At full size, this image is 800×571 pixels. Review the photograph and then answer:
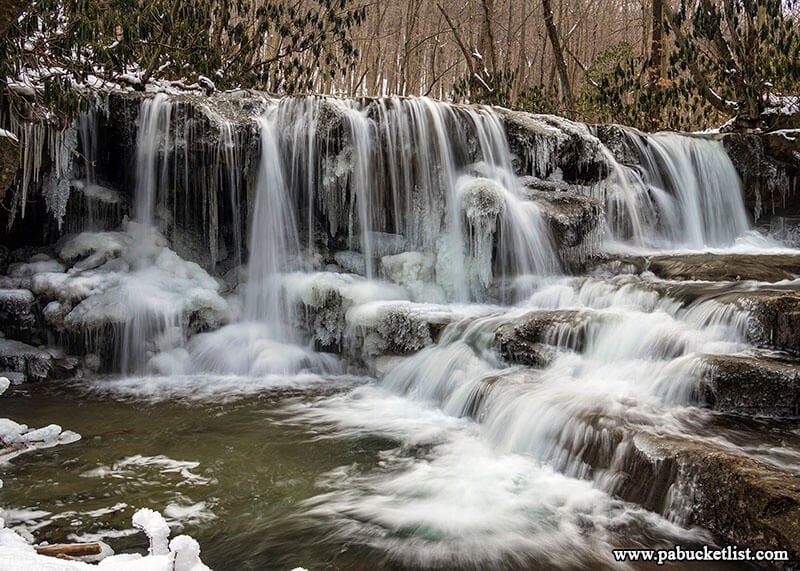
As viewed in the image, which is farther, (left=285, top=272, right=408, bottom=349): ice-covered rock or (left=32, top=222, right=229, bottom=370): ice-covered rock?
(left=285, top=272, right=408, bottom=349): ice-covered rock

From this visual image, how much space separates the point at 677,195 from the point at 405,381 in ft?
20.8

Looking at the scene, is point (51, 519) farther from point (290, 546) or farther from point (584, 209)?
point (584, 209)

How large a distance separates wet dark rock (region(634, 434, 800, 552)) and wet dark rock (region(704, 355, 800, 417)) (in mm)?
784

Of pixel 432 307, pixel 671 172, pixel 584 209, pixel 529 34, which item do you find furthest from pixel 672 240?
pixel 529 34

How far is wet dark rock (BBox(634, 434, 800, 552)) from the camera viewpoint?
263cm

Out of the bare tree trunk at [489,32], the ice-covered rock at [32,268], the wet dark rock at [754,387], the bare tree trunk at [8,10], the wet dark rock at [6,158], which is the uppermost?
the bare tree trunk at [489,32]

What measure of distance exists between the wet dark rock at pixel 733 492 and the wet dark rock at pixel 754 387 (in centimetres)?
78

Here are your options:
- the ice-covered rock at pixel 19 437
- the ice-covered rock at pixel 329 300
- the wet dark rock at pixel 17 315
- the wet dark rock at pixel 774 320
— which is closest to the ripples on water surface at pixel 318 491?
the ice-covered rock at pixel 19 437

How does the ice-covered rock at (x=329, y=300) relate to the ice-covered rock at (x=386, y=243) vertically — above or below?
below

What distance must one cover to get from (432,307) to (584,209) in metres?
2.70

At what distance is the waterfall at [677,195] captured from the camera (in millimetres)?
9039

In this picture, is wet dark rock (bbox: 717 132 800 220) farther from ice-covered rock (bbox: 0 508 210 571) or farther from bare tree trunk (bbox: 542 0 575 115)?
ice-covered rock (bbox: 0 508 210 571)

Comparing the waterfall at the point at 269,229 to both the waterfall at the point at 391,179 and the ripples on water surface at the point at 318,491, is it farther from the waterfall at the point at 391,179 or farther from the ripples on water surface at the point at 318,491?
the ripples on water surface at the point at 318,491

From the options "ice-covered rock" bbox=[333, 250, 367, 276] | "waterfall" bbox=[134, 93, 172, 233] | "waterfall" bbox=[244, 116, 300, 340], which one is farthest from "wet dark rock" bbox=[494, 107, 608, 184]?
"waterfall" bbox=[134, 93, 172, 233]
